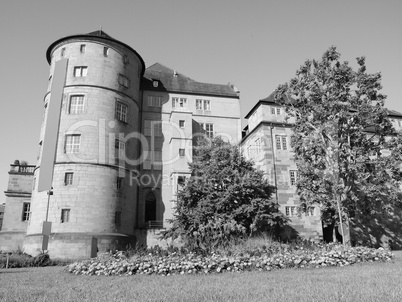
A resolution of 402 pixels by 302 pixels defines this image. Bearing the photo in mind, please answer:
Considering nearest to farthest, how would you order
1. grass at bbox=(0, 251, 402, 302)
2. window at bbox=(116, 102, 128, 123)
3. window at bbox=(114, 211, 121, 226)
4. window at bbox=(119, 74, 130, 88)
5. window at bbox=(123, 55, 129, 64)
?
grass at bbox=(0, 251, 402, 302) → window at bbox=(114, 211, 121, 226) → window at bbox=(116, 102, 128, 123) → window at bbox=(119, 74, 130, 88) → window at bbox=(123, 55, 129, 64)

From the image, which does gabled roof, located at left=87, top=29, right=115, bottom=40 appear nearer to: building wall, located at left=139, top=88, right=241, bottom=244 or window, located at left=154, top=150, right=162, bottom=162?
building wall, located at left=139, top=88, right=241, bottom=244

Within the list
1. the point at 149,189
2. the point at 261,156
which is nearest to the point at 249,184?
the point at 261,156

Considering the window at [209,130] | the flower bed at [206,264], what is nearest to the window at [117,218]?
the flower bed at [206,264]

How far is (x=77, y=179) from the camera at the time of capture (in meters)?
27.3

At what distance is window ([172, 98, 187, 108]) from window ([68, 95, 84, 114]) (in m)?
11.6

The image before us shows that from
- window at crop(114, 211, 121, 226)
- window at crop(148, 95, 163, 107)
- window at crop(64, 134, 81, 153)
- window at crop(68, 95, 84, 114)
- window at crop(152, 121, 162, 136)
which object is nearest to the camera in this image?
window at crop(114, 211, 121, 226)

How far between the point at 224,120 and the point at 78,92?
1741cm

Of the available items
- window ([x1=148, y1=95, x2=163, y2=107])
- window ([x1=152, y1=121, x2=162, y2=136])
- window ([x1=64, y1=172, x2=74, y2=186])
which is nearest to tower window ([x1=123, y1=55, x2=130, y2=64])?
window ([x1=148, y1=95, x2=163, y2=107])

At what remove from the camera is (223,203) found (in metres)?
24.9

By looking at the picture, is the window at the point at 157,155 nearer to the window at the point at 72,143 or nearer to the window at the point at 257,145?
the window at the point at 72,143

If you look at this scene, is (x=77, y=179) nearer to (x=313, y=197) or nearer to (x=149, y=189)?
(x=149, y=189)

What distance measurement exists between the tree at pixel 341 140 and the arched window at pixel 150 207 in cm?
1559

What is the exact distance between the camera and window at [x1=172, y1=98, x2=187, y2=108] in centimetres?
3853

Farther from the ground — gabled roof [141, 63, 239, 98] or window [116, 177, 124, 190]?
gabled roof [141, 63, 239, 98]
